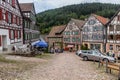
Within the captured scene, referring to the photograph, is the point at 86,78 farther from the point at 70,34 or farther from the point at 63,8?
the point at 63,8

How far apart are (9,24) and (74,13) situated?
100921mm

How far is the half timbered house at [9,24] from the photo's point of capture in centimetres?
3094

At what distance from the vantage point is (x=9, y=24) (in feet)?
112

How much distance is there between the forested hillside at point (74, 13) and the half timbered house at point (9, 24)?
7279cm

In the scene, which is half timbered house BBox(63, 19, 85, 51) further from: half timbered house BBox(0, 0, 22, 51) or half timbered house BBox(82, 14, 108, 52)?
half timbered house BBox(0, 0, 22, 51)

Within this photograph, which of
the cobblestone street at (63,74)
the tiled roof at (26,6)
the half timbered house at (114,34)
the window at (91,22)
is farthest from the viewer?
the window at (91,22)

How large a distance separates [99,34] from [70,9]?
308ft

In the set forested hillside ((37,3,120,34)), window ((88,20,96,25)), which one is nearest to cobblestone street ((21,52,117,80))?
window ((88,20,96,25))

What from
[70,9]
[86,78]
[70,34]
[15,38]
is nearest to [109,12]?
[70,9]

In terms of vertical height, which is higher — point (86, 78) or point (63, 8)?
point (63, 8)

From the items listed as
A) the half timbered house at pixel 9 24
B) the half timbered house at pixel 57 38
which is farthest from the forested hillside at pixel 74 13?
the half timbered house at pixel 9 24

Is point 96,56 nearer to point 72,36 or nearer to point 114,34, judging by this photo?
point 114,34

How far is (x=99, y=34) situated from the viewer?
54.7 metres

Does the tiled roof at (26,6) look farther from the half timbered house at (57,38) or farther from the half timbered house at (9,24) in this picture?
the half timbered house at (57,38)
